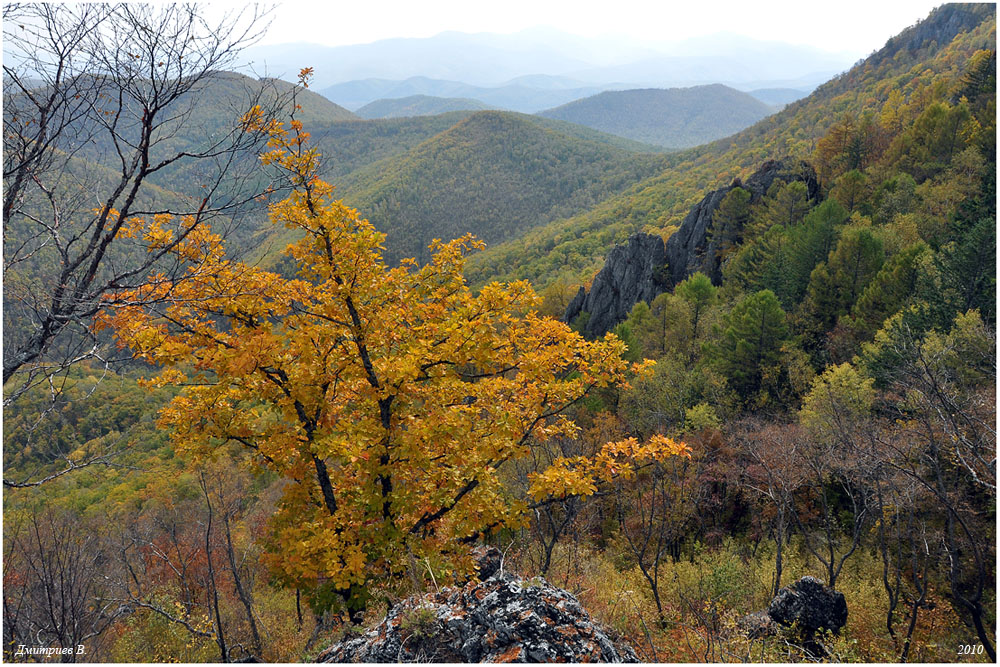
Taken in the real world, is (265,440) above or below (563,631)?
above

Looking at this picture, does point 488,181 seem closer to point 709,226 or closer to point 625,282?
point 625,282

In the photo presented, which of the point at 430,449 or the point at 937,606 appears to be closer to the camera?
the point at 430,449

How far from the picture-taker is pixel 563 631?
5246 millimetres

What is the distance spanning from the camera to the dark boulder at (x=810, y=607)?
366 inches

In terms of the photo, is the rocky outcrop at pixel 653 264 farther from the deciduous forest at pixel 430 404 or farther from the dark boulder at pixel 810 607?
the dark boulder at pixel 810 607

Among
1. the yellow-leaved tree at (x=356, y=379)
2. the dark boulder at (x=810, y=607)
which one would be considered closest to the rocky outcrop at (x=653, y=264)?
the dark boulder at (x=810, y=607)

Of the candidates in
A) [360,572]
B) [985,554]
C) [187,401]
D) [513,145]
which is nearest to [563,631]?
[360,572]

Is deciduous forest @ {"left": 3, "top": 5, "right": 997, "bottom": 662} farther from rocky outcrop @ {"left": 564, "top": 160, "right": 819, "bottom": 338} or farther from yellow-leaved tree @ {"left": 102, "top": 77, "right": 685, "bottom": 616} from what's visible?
rocky outcrop @ {"left": 564, "top": 160, "right": 819, "bottom": 338}

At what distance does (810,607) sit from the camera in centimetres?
941

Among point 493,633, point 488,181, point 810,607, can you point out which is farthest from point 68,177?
point 488,181

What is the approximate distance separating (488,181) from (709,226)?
11800cm

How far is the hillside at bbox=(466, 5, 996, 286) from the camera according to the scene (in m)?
79.5

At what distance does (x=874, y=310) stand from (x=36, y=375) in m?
31.4

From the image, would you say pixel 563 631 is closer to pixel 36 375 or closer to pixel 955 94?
pixel 36 375
